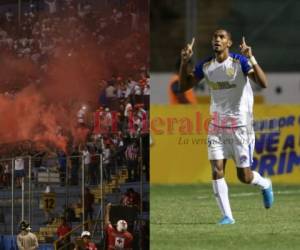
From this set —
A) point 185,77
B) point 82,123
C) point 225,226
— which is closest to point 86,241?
point 82,123

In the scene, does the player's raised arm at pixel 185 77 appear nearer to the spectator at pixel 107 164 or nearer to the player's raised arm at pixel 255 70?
the player's raised arm at pixel 255 70

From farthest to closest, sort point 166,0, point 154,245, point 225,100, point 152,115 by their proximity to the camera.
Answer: point 166,0, point 152,115, point 225,100, point 154,245

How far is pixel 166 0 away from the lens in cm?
1445

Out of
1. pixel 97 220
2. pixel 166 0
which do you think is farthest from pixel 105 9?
pixel 166 0

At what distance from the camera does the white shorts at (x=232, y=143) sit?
7.78 meters

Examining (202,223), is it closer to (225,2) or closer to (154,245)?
(154,245)

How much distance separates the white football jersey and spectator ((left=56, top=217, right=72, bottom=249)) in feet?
4.19

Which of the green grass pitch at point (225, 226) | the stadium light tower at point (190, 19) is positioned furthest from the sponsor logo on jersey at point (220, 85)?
the stadium light tower at point (190, 19)

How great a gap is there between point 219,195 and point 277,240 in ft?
2.55

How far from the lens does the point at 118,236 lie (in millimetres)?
7000

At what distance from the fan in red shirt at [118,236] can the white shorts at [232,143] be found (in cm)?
105

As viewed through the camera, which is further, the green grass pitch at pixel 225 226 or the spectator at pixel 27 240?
the spectator at pixel 27 240

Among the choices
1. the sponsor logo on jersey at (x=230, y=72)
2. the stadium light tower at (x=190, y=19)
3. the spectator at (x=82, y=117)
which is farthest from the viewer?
the stadium light tower at (x=190, y=19)

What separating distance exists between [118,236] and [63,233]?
36cm
